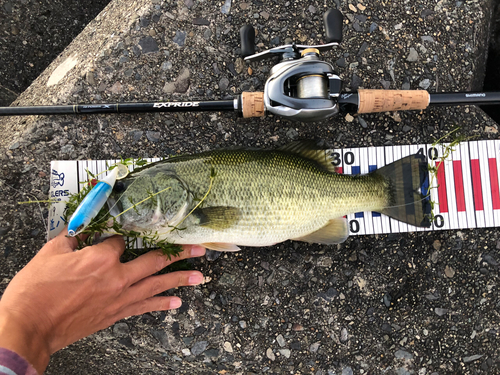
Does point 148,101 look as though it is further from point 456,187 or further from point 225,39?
point 456,187

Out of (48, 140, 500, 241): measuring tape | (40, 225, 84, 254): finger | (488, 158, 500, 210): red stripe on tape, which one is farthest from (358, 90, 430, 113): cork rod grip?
(40, 225, 84, 254): finger

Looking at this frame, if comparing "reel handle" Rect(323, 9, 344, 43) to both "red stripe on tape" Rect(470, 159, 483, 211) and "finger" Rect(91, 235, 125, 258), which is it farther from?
"finger" Rect(91, 235, 125, 258)

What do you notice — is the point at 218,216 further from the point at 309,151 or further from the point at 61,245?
the point at 61,245

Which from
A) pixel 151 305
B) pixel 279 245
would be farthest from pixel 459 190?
pixel 151 305

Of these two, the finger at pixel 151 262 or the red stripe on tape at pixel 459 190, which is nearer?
the finger at pixel 151 262

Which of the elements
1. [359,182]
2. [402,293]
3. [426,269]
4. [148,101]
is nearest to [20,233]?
[148,101]

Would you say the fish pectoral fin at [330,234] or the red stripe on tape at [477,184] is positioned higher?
the red stripe on tape at [477,184]

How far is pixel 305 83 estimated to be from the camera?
204 cm

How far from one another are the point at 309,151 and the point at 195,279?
1.25 m

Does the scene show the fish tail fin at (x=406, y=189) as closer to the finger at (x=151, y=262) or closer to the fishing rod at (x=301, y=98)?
the fishing rod at (x=301, y=98)

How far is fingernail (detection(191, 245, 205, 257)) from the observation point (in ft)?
7.64

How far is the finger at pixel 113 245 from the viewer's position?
2.02 m

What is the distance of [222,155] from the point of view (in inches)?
84.7

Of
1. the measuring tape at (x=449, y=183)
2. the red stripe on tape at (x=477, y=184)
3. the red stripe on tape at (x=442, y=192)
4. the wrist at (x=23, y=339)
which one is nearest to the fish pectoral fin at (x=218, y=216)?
the measuring tape at (x=449, y=183)
